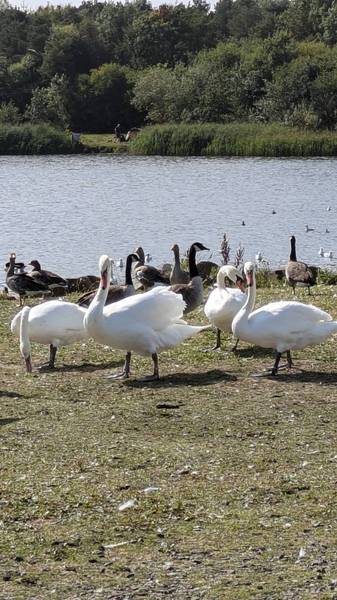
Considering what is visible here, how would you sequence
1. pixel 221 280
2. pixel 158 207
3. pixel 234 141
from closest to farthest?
pixel 221 280 → pixel 158 207 → pixel 234 141

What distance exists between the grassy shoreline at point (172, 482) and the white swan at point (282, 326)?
0.32 m

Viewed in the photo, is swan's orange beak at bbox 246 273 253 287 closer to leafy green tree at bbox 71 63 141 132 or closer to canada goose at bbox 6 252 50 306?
canada goose at bbox 6 252 50 306

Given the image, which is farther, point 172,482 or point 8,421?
point 8,421

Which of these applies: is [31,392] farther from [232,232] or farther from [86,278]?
[232,232]

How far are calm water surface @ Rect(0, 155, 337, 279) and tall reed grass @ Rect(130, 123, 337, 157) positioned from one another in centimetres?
147

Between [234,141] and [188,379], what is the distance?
168 ft

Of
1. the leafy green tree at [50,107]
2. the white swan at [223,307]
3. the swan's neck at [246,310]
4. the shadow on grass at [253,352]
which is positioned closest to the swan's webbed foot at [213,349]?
the white swan at [223,307]

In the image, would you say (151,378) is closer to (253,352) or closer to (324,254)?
(253,352)

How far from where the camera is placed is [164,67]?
308 feet

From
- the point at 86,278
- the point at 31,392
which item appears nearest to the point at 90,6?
the point at 86,278

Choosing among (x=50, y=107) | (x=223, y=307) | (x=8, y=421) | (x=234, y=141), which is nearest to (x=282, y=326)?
(x=223, y=307)

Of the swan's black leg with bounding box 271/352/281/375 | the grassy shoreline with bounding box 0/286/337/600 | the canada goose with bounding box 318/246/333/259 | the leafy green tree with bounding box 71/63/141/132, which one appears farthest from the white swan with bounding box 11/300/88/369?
the leafy green tree with bounding box 71/63/141/132

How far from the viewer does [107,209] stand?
42031 millimetres

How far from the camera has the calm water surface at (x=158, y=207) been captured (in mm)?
30922
